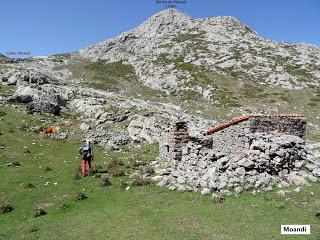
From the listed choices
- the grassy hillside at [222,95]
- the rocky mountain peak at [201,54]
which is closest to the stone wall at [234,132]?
the grassy hillside at [222,95]

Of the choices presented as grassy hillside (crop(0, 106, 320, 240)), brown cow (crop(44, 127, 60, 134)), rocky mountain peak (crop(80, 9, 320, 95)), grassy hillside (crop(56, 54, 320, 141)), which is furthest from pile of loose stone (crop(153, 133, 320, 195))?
rocky mountain peak (crop(80, 9, 320, 95))

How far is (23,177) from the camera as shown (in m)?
26.1

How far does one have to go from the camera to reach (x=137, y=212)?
61.2 ft


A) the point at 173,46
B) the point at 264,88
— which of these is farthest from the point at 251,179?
the point at 173,46

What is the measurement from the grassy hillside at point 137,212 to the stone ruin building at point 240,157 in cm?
107

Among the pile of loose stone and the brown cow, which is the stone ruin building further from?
the brown cow

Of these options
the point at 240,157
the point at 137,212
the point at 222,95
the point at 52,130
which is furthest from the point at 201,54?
the point at 137,212

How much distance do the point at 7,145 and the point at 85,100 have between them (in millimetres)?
21259

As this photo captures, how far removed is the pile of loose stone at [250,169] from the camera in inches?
808

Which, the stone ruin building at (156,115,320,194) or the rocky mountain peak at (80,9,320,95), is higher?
the rocky mountain peak at (80,9,320,95)

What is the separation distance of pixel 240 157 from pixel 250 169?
1.34 metres

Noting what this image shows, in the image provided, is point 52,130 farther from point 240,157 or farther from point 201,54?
point 201,54

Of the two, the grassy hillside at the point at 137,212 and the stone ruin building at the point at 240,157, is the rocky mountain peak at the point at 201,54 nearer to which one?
the stone ruin building at the point at 240,157

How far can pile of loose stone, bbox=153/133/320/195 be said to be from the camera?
20531 mm
